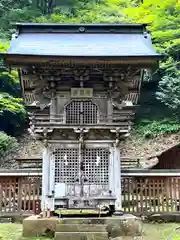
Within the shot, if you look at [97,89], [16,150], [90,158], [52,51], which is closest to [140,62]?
[97,89]

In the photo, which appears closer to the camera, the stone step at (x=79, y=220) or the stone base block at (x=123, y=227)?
the stone step at (x=79, y=220)

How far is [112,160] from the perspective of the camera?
9.91 metres

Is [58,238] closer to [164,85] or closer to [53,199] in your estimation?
[53,199]

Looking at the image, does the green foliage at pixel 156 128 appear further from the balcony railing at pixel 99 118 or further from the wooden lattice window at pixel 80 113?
the wooden lattice window at pixel 80 113

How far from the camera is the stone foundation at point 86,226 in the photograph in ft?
27.1

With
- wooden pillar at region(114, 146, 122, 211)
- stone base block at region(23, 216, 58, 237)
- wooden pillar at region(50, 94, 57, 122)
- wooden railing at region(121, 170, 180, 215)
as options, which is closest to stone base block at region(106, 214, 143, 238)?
wooden pillar at region(114, 146, 122, 211)

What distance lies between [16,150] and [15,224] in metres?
14.4

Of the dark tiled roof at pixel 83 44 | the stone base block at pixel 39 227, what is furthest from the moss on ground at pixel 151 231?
the dark tiled roof at pixel 83 44

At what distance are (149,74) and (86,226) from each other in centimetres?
1956

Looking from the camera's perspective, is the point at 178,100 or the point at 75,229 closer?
the point at 75,229

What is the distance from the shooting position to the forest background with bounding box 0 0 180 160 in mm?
23109

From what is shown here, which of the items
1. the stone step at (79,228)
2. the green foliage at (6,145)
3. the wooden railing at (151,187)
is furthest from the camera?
the green foliage at (6,145)

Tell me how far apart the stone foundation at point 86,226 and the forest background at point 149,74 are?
41.8 ft

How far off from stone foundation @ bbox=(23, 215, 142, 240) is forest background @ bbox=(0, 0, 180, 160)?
12754mm
